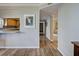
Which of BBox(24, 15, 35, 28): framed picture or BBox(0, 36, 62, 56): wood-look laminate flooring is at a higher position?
BBox(24, 15, 35, 28): framed picture

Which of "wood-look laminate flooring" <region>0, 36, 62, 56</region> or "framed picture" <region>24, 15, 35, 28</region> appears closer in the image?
"wood-look laminate flooring" <region>0, 36, 62, 56</region>

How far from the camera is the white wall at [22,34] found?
273 inches

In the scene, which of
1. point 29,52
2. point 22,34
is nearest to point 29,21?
point 22,34

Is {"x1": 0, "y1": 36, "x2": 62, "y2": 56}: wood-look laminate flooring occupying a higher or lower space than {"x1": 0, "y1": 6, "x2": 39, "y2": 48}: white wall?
lower

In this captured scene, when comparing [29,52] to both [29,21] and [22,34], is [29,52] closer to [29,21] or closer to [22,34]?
[22,34]

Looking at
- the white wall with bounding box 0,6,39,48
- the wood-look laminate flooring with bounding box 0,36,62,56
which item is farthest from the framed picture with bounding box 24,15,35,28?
the wood-look laminate flooring with bounding box 0,36,62,56

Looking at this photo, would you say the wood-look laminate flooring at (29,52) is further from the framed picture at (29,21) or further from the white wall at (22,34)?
the framed picture at (29,21)

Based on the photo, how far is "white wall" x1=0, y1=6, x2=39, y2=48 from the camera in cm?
693

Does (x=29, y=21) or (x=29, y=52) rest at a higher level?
(x=29, y=21)

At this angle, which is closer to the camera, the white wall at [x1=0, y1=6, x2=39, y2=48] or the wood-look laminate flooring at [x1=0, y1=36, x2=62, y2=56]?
the wood-look laminate flooring at [x1=0, y1=36, x2=62, y2=56]

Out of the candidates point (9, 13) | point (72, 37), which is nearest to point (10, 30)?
point (9, 13)

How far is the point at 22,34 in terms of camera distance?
6.99m

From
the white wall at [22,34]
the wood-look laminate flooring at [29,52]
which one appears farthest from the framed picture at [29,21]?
the wood-look laminate flooring at [29,52]

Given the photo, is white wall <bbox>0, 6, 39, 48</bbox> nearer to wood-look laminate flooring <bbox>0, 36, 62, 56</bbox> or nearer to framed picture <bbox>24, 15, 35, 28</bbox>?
framed picture <bbox>24, 15, 35, 28</bbox>
